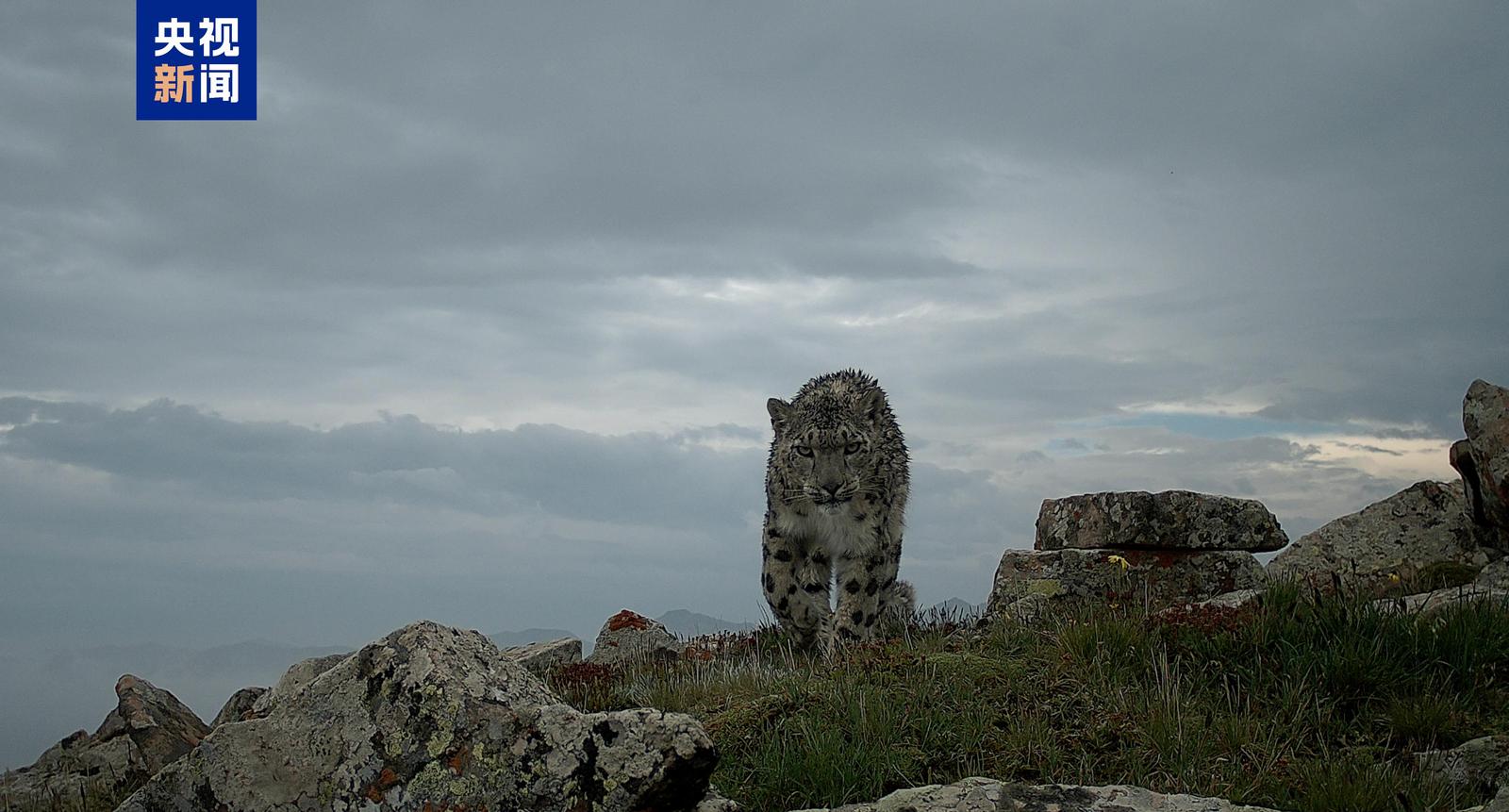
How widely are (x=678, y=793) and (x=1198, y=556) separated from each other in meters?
11.6

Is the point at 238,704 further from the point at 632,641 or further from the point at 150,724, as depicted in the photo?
the point at 632,641

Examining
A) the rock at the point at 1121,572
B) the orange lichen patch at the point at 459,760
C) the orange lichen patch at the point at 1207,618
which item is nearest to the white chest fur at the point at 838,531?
the rock at the point at 1121,572

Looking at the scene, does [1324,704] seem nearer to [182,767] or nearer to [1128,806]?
[1128,806]

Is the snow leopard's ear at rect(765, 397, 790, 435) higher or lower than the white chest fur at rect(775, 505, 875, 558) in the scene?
higher

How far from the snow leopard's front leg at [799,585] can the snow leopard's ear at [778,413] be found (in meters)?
1.06

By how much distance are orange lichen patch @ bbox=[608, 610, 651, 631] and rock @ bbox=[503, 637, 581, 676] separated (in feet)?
4.52

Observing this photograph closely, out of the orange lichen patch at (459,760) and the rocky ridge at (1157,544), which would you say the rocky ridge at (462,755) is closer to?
the orange lichen patch at (459,760)

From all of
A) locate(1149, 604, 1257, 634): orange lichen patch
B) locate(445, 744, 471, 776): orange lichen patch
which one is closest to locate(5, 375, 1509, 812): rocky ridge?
locate(445, 744, 471, 776): orange lichen patch

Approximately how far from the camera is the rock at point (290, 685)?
6.20 m

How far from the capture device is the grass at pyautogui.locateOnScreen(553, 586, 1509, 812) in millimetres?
7090

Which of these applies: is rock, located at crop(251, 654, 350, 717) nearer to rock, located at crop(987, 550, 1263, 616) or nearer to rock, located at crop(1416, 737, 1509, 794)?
rock, located at crop(1416, 737, 1509, 794)

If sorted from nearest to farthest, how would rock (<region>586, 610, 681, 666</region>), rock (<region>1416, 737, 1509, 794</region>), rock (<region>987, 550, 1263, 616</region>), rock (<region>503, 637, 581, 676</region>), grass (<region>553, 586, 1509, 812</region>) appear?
grass (<region>553, 586, 1509, 812</region>), rock (<region>1416, 737, 1509, 794</region>), rock (<region>503, 637, 581, 676</region>), rock (<region>586, 610, 681, 666</region>), rock (<region>987, 550, 1263, 616</region>)

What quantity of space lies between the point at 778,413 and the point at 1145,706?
254 inches

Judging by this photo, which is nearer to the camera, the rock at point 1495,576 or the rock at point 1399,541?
the rock at point 1495,576
